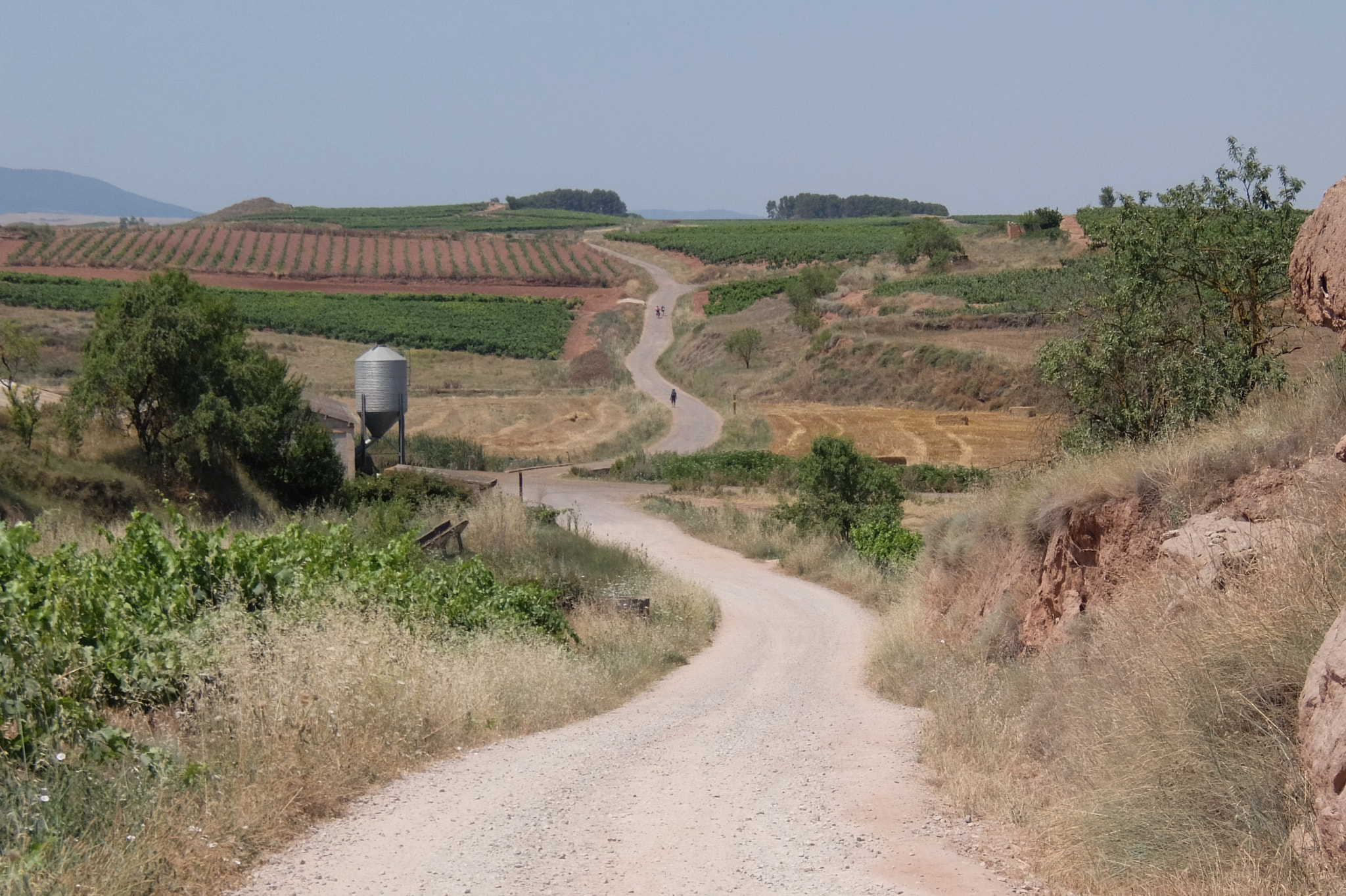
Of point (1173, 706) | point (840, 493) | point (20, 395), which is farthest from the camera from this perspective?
point (20, 395)

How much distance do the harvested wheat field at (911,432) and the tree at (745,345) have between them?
1196cm

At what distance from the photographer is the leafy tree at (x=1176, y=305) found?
38.7 ft

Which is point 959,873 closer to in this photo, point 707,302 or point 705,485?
point 705,485

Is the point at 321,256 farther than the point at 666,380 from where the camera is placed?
Yes

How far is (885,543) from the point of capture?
2456 cm

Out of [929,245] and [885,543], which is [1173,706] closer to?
[885,543]

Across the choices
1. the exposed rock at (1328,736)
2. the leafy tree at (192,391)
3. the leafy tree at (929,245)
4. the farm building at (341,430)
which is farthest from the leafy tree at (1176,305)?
the leafy tree at (929,245)

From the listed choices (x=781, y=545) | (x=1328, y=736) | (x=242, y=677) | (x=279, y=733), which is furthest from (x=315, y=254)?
(x=1328, y=736)

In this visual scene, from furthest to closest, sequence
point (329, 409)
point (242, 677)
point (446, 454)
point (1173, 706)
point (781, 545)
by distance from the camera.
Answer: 1. point (446, 454)
2. point (329, 409)
3. point (781, 545)
4. point (242, 677)
5. point (1173, 706)

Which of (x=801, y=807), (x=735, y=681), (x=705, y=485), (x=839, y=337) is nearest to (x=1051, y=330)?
(x=839, y=337)

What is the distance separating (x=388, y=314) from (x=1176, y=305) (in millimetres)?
92374

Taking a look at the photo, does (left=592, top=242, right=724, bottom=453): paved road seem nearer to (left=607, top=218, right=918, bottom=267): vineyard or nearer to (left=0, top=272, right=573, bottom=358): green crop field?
(left=0, top=272, right=573, bottom=358): green crop field

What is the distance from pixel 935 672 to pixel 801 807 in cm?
473

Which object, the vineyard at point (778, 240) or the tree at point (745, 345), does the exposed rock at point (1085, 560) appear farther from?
the vineyard at point (778, 240)
